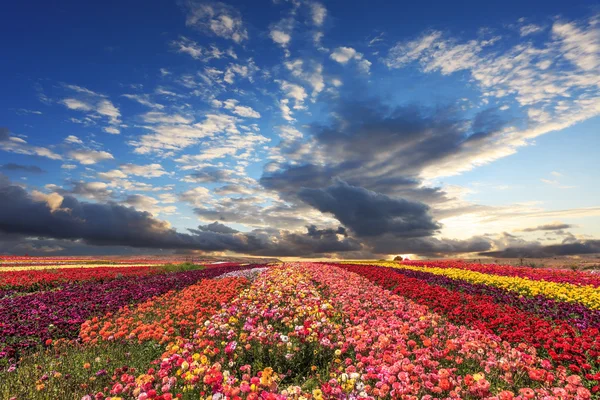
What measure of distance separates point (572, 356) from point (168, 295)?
13.1 metres

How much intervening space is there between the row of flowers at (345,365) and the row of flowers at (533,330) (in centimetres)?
40

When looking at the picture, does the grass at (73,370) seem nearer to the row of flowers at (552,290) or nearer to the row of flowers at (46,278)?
the row of flowers at (552,290)

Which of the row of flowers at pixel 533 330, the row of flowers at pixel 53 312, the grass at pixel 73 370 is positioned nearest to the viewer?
the grass at pixel 73 370

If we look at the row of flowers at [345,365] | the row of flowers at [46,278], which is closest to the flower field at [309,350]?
the row of flowers at [345,365]

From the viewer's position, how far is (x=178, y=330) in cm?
934

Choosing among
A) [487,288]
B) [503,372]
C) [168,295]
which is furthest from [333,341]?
[487,288]

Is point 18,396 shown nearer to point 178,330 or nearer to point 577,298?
point 178,330

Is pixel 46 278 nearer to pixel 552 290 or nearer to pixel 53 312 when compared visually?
pixel 53 312

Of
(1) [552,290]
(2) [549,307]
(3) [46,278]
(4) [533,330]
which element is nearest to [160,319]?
(4) [533,330]

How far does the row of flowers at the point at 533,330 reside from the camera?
6.32 meters

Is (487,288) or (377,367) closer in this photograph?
(377,367)

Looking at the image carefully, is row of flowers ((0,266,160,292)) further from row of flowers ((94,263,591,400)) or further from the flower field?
row of flowers ((94,263,591,400))

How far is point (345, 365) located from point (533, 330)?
4.53m

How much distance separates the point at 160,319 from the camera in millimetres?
10984
